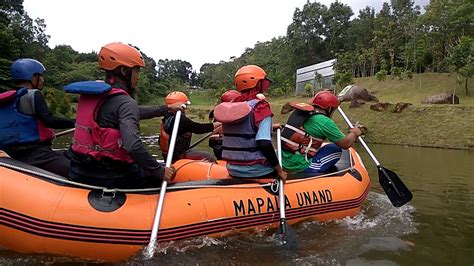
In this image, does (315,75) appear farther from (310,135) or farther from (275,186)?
(275,186)

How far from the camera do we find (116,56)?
158 inches

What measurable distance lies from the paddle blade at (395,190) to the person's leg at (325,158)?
0.82 meters

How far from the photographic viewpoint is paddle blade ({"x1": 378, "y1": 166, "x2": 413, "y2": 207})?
6.40 metres

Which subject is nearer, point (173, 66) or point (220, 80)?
point (220, 80)

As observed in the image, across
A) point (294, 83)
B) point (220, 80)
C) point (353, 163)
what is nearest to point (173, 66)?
point (220, 80)

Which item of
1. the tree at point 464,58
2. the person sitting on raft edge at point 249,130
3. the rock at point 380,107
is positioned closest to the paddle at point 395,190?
the person sitting on raft edge at point 249,130

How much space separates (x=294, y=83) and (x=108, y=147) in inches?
1986

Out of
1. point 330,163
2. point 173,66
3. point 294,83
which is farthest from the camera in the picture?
point 173,66

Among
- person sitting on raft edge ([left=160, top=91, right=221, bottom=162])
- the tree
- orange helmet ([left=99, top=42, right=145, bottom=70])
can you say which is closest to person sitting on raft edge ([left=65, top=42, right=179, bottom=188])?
orange helmet ([left=99, top=42, right=145, bottom=70])

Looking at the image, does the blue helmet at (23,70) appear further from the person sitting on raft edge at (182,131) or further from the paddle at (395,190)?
the paddle at (395,190)

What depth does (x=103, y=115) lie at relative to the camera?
389 centimetres

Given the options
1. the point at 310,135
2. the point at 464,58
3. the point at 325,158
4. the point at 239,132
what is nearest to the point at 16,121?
the point at 239,132

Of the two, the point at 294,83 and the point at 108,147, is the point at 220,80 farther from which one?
the point at 108,147

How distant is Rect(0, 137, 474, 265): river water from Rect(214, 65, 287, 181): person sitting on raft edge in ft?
2.55
